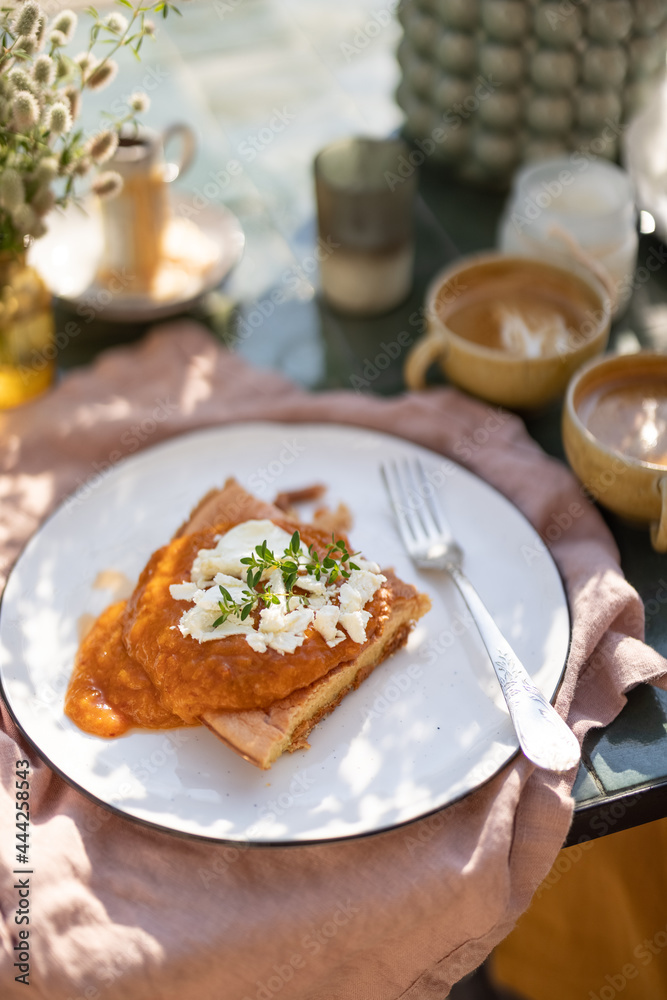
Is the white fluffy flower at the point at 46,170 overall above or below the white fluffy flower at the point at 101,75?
below

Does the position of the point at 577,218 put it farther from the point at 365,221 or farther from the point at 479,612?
the point at 479,612

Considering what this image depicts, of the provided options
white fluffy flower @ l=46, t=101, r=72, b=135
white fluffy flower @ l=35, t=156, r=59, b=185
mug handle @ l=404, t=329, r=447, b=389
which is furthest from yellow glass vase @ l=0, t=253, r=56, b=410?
mug handle @ l=404, t=329, r=447, b=389

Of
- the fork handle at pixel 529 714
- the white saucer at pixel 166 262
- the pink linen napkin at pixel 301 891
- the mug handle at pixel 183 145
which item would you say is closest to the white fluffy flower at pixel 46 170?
the white saucer at pixel 166 262

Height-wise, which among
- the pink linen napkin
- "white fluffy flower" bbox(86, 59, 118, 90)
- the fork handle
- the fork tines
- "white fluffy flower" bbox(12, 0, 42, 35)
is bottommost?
the pink linen napkin

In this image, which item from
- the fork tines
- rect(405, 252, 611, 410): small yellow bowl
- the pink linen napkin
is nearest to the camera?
the pink linen napkin

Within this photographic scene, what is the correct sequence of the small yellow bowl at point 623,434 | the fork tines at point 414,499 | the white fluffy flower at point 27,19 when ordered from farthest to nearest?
1. the fork tines at point 414,499
2. the small yellow bowl at point 623,434
3. the white fluffy flower at point 27,19

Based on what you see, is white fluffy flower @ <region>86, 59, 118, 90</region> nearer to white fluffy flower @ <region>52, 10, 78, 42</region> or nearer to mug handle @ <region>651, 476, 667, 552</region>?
white fluffy flower @ <region>52, 10, 78, 42</region>

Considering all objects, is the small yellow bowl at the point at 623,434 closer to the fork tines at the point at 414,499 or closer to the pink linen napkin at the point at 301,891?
the pink linen napkin at the point at 301,891
